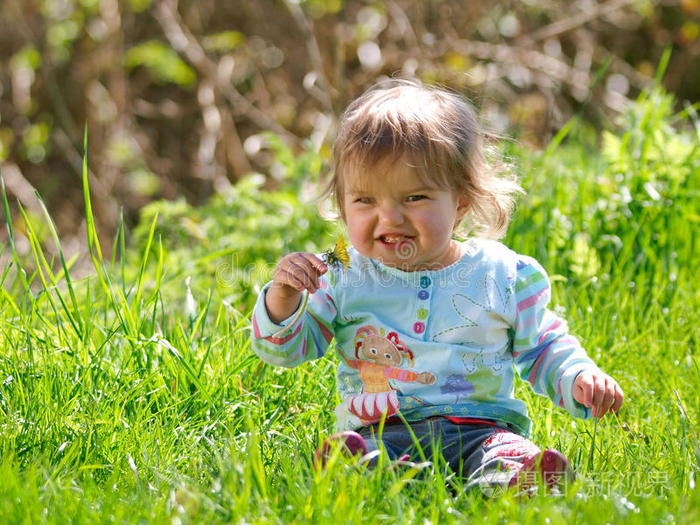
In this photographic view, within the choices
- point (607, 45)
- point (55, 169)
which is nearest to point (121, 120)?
point (55, 169)

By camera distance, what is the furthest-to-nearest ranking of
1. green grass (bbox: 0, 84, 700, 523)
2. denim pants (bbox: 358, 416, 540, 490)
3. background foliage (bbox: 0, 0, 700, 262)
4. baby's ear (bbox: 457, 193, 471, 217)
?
background foliage (bbox: 0, 0, 700, 262), baby's ear (bbox: 457, 193, 471, 217), denim pants (bbox: 358, 416, 540, 490), green grass (bbox: 0, 84, 700, 523)

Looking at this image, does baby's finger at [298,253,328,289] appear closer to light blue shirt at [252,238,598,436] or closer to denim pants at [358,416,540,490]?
light blue shirt at [252,238,598,436]

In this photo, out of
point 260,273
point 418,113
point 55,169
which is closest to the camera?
point 418,113

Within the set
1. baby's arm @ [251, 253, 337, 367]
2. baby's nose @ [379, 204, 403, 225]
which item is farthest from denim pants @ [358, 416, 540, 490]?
baby's nose @ [379, 204, 403, 225]

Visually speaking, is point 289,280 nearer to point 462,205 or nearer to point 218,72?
point 462,205

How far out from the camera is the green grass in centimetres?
170

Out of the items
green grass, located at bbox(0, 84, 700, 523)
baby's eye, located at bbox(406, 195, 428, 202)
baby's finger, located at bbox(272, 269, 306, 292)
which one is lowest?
green grass, located at bbox(0, 84, 700, 523)

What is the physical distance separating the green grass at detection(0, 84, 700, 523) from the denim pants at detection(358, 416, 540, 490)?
7cm

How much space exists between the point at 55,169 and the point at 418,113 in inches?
222

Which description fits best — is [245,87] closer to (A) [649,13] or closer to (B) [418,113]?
(A) [649,13]

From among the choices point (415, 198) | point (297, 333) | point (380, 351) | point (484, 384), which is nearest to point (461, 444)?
point (484, 384)

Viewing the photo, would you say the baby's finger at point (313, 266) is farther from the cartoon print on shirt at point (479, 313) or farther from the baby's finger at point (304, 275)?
the cartoon print on shirt at point (479, 313)

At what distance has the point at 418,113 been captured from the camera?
2.13 m

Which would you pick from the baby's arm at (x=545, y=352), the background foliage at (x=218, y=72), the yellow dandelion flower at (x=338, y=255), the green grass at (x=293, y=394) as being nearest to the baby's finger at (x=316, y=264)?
the yellow dandelion flower at (x=338, y=255)
